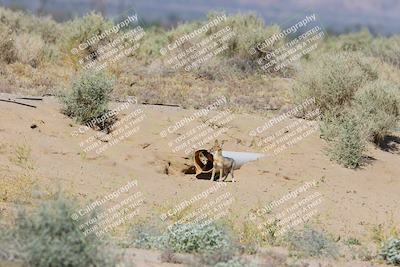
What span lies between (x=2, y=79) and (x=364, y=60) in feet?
30.0

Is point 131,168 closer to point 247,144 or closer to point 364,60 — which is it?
point 247,144

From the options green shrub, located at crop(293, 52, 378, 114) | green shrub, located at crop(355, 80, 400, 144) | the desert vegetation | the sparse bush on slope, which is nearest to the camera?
the desert vegetation

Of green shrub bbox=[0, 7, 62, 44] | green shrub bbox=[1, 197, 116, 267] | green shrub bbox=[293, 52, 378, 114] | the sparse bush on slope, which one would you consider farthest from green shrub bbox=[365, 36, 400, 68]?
green shrub bbox=[1, 197, 116, 267]

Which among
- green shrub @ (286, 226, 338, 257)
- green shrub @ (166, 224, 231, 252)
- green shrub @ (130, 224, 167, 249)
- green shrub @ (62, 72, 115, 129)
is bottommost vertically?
green shrub @ (286, 226, 338, 257)

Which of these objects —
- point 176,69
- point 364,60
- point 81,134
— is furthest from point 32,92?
point 364,60

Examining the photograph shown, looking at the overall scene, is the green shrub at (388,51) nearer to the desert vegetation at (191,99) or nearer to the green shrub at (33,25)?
the desert vegetation at (191,99)

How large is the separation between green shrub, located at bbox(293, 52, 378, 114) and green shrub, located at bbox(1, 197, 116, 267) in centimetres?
1090

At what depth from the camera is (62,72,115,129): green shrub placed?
583 inches

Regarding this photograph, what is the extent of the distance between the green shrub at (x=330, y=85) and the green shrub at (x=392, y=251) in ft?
24.6

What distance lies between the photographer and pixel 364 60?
2036cm

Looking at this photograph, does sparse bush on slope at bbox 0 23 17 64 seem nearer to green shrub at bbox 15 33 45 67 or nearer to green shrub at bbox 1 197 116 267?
green shrub at bbox 15 33 45 67

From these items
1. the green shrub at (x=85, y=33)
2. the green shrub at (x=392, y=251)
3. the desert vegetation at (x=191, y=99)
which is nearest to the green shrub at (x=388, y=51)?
the desert vegetation at (x=191, y=99)

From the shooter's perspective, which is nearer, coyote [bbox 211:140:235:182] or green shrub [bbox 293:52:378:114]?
coyote [bbox 211:140:235:182]

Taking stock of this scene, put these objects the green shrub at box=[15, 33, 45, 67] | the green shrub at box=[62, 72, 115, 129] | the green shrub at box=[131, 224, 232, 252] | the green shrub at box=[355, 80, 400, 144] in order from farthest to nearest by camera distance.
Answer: the green shrub at box=[15, 33, 45, 67]
the green shrub at box=[355, 80, 400, 144]
the green shrub at box=[62, 72, 115, 129]
the green shrub at box=[131, 224, 232, 252]
